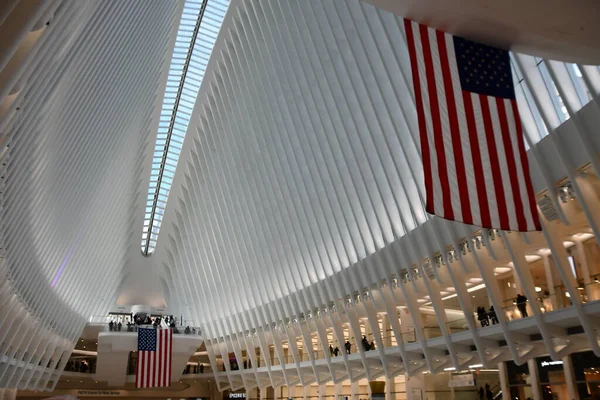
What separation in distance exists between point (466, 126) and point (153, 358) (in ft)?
82.7

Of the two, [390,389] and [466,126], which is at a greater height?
[466,126]

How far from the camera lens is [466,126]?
6.62m

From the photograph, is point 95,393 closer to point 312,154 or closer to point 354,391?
point 354,391

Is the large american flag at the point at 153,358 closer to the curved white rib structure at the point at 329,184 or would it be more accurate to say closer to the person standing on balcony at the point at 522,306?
the curved white rib structure at the point at 329,184

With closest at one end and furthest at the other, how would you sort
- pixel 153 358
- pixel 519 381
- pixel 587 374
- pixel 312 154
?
pixel 587 374 < pixel 519 381 < pixel 312 154 < pixel 153 358

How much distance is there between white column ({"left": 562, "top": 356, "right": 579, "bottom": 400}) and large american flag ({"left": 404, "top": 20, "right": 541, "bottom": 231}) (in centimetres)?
1269

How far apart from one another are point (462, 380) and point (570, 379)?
5653mm

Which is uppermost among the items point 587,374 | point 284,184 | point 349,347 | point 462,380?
point 284,184

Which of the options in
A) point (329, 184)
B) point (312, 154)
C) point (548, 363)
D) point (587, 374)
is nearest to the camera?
point (587, 374)

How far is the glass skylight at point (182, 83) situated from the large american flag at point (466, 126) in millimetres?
24351

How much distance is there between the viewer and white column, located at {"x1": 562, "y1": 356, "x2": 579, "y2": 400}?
17.0 meters

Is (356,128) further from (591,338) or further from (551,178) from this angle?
(591,338)

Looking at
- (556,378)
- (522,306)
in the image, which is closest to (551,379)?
(556,378)

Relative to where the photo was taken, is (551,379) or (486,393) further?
(486,393)
